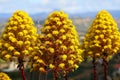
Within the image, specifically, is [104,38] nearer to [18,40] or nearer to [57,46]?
[57,46]

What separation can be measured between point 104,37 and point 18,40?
44.6 feet

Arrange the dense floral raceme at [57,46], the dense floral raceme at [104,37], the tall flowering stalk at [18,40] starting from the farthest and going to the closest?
the dense floral raceme at [104,37], the tall flowering stalk at [18,40], the dense floral raceme at [57,46]

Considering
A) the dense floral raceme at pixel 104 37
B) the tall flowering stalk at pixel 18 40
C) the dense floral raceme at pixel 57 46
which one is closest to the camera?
the dense floral raceme at pixel 57 46

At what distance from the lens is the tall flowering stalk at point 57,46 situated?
166 feet

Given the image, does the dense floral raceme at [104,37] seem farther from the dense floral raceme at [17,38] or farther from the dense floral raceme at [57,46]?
the dense floral raceme at [17,38]

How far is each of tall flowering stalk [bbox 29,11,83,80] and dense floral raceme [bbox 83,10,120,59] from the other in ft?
31.5

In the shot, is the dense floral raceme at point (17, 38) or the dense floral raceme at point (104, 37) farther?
the dense floral raceme at point (104, 37)

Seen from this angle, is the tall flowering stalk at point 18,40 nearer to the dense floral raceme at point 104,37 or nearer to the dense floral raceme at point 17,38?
the dense floral raceme at point 17,38

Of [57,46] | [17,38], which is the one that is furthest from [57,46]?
[17,38]

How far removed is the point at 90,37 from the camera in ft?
208

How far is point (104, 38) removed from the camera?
6091cm

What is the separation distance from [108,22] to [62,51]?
43.3ft

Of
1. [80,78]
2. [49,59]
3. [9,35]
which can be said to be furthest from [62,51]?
[80,78]

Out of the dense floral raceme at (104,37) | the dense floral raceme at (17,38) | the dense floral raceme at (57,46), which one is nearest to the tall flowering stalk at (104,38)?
the dense floral raceme at (104,37)
